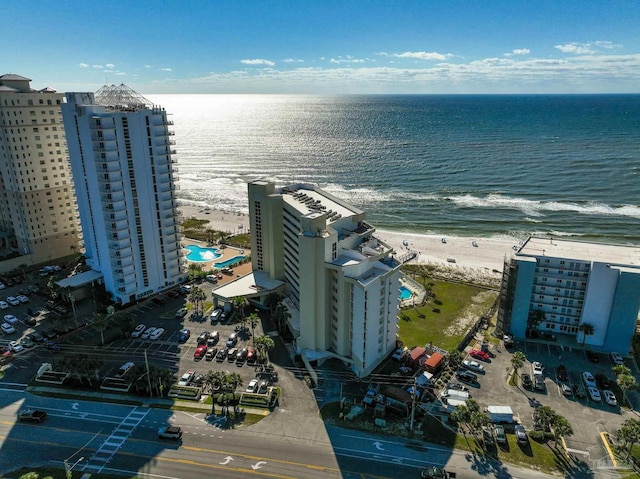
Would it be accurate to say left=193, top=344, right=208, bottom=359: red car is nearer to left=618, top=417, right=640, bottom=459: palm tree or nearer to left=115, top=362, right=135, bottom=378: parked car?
left=115, top=362, right=135, bottom=378: parked car

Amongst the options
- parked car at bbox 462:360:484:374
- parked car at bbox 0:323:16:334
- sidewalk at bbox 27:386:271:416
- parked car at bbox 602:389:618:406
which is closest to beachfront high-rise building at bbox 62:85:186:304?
parked car at bbox 0:323:16:334

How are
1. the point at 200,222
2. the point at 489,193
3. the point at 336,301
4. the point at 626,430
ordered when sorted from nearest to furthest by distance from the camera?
the point at 626,430 < the point at 336,301 < the point at 200,222 < the point at 489,193

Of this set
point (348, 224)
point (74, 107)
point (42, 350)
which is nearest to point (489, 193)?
point (348, 224)

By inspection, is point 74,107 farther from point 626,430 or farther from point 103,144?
point 626,430

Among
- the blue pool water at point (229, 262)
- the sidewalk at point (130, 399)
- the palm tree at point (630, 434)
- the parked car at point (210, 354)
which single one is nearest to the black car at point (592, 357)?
the palm tree at point (630, 434)

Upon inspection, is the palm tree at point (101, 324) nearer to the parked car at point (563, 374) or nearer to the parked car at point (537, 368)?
the parked car at point (537, 368)

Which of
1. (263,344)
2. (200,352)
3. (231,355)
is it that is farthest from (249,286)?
(263,344)
